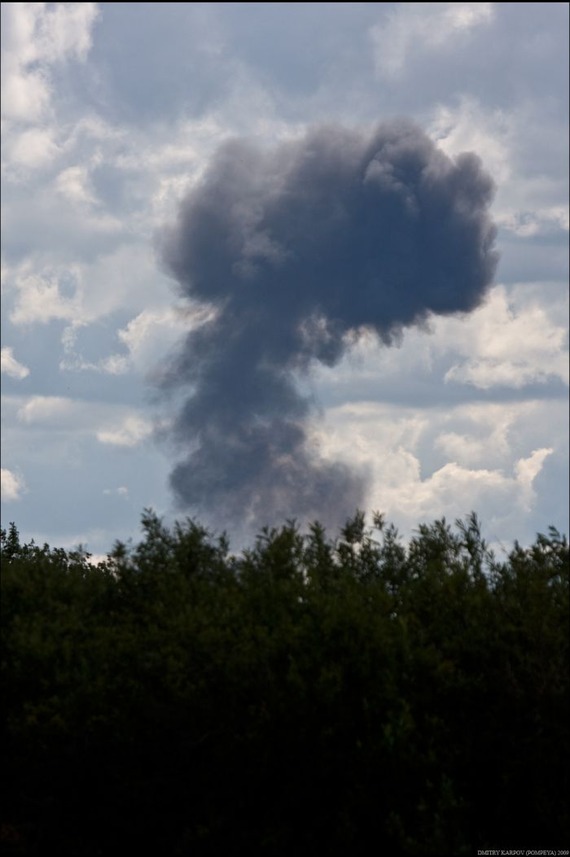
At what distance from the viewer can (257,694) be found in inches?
525

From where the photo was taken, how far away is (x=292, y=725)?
1306 cm

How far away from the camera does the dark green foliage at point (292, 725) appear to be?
12.9m

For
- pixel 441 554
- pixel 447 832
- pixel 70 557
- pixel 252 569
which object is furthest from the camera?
pixel 70 557

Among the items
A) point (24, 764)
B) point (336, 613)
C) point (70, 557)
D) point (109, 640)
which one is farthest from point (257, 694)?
point (70, 557)

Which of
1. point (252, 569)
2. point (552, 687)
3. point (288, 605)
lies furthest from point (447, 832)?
point (252, 569)

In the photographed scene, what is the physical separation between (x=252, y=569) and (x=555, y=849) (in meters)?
5.07

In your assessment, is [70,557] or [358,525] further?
[70,557]

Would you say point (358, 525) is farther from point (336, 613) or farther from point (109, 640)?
point (109, 640)

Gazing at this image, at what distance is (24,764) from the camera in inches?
552

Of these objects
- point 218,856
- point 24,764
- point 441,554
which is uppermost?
point 441,554

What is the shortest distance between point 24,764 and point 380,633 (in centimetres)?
471

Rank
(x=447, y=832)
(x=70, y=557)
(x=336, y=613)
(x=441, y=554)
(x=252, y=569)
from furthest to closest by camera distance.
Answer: (x=70, y=557)
(x=441, y=554)
(x=252, y=569)
(x=336, y=613)
(x=447, y=832)

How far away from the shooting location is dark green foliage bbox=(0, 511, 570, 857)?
12.9 meters

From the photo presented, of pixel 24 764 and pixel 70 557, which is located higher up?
pixel 70 557
